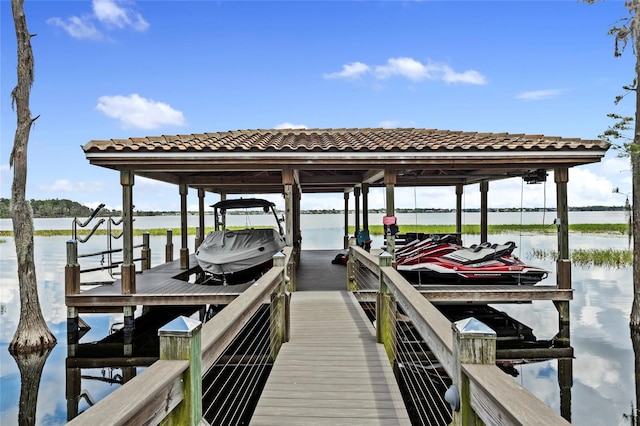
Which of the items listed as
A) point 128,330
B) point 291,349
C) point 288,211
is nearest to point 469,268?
point 288,211

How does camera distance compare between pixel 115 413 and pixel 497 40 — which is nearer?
pixel 115 413

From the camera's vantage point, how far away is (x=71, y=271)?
9023 millimetres

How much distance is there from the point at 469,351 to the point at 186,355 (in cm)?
113

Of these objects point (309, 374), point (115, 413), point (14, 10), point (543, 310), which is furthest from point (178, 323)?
point (543, 310)

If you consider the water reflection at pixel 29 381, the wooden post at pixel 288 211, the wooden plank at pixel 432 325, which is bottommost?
the water reflection at pixel 29 381

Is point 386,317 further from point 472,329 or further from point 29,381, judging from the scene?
point 29,381

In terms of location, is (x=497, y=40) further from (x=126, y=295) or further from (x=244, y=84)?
(x=126, y=295)

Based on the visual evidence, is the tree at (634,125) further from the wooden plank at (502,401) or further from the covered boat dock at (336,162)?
the wooden plank at (502,401)

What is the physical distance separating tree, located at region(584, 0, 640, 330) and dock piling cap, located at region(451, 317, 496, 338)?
10842 mm

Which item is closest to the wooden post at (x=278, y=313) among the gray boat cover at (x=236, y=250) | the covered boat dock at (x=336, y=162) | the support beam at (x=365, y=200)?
the covered boat dock at (x=336, y=162)

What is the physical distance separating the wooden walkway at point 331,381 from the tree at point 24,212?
6213mm

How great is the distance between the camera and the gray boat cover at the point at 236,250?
10.6 m

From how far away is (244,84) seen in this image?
71.9ft

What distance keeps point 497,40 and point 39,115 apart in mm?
16227
